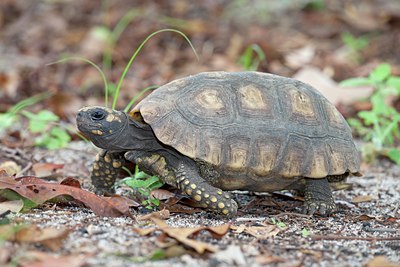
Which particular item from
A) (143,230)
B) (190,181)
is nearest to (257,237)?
(143,230)

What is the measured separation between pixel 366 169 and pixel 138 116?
8.33ft

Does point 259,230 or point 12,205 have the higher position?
point 259,230

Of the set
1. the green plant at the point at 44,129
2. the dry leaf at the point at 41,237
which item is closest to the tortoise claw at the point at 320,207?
the dry leaf at the point at 41,237

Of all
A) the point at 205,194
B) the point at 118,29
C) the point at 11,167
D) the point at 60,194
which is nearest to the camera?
the point at 60,194

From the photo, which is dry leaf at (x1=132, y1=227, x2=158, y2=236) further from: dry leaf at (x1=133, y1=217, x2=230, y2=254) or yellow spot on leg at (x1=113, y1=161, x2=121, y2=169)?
yellow spot on leg at (x1=113, y1=161, x2=121, y2=169)

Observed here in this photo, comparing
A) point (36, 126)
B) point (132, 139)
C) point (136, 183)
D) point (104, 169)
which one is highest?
point (132, 139)

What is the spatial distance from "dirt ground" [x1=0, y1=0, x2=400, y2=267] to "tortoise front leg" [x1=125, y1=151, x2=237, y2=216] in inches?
4.2

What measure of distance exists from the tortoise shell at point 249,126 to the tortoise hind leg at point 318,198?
0.57 ft

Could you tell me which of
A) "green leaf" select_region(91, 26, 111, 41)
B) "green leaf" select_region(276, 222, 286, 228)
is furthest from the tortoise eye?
"green leaf" select_region(91, 26, 111, 41)

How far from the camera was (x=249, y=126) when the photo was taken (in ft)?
13.1

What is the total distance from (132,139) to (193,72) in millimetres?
5048

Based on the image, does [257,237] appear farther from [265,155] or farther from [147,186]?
[147,186]

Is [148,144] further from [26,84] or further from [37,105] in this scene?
[26,84]

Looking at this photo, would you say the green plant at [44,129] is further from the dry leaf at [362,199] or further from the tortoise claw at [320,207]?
the dry leaf at [362,199]
